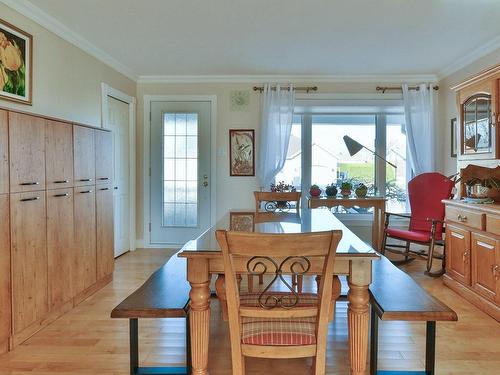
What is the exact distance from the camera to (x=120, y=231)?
187 inches

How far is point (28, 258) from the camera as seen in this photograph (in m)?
2.40

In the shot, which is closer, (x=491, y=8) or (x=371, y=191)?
(x=491, y=8)

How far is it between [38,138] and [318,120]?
374cm

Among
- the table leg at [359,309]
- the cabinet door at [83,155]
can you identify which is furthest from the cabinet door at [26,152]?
the table leg at [359,309]

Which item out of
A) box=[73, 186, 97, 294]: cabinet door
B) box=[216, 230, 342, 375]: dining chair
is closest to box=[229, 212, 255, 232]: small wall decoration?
box=[216, 230, 342, 375]: dining chair

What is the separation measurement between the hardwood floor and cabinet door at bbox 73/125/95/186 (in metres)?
1.05

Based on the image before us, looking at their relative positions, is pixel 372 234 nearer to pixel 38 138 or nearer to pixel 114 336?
pixel 114 336

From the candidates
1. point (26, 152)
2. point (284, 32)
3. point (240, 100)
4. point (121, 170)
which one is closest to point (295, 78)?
point (240, 100)

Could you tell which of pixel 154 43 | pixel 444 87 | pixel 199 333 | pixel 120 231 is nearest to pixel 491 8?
pixel 444 87

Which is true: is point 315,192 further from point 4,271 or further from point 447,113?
point 4,271

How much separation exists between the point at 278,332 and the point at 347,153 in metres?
4.14

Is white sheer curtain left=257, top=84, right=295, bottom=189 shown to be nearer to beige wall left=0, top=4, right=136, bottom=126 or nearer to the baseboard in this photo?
beige wall left=0, top=4, right=136, bottom=126

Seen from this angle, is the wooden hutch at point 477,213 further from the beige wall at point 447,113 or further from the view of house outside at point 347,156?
the view of house outside at point 347,156

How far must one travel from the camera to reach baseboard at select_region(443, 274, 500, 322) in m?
2.71
